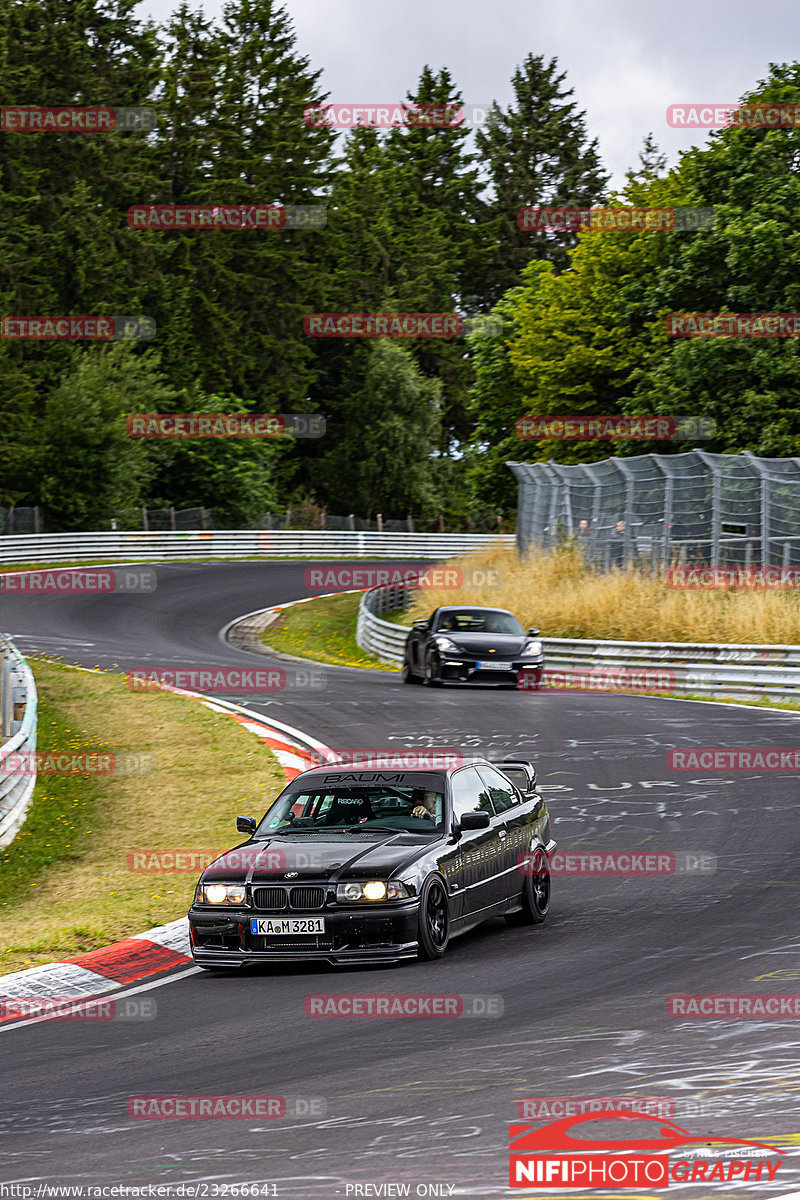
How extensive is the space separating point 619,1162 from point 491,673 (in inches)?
798

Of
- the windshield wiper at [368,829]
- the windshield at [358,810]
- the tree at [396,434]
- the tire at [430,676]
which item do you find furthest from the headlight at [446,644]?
the tree at [396,434]

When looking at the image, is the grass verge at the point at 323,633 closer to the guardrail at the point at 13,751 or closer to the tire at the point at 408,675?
the tire at the point at 408,675

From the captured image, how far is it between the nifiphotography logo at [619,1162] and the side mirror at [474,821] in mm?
3987

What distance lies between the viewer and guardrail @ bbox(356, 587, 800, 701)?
78.8 feet

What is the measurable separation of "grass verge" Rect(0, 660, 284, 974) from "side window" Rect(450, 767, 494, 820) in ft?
7.81

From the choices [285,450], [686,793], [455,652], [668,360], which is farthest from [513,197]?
[686,793]

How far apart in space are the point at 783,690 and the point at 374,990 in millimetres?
16394

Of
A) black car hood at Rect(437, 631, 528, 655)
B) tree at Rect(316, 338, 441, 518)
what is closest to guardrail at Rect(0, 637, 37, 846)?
black car hood at Rect(437, 631, 528, 655)

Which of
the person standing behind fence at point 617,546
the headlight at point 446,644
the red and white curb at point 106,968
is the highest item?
the person standing behind fence at point 617,546

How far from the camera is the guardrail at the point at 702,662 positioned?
24016mm

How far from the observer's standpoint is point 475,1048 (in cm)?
701

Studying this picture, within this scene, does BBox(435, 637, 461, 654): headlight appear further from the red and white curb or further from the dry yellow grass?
the red and white curb

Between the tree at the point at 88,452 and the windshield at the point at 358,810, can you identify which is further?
the tree at the point at 88,452

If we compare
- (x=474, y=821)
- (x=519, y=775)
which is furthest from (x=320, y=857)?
(x=519, y=775)
